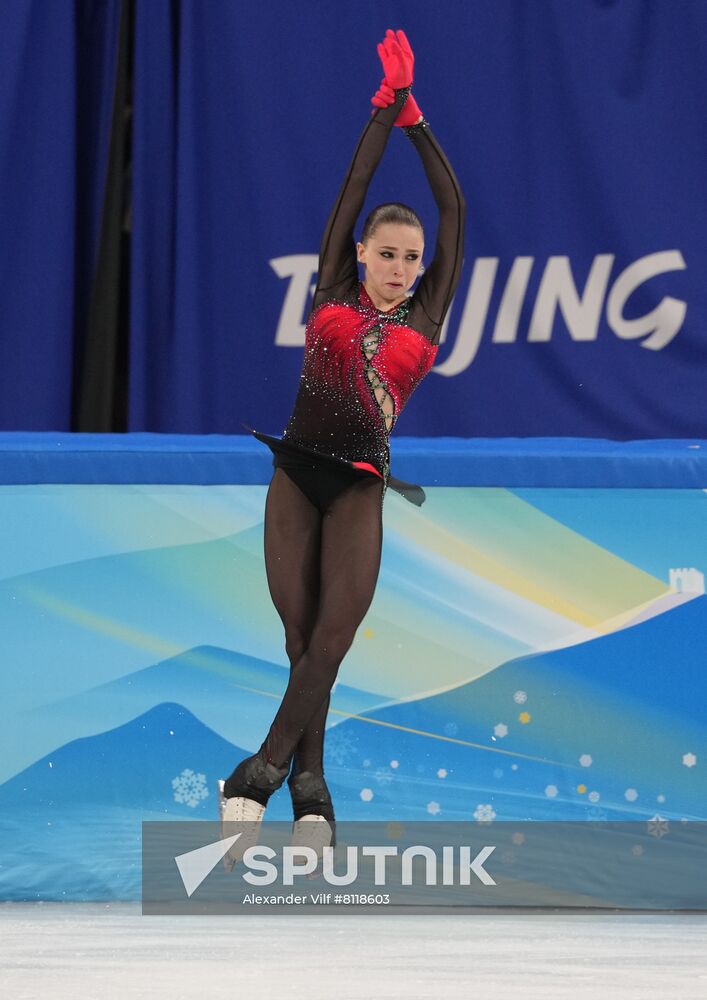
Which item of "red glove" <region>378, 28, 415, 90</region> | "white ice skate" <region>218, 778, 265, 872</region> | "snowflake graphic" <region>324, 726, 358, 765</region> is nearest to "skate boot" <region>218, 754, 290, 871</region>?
"white ice skate" <region>218, 778, 265, 872</region>

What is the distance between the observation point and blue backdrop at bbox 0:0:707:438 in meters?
5.71

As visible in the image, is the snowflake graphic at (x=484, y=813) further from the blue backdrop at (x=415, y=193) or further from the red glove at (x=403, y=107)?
the blue backdrop at (x=415, y=193)

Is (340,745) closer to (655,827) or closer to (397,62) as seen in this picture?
(655,827)

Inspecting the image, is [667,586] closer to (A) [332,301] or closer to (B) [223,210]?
(A) [332,301]

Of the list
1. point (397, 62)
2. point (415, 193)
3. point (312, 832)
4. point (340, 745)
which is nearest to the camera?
point (397, 62)

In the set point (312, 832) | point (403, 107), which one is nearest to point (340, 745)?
point (312, 832)

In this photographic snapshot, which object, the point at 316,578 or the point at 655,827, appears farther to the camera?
the point at 655,827

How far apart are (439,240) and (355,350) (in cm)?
29

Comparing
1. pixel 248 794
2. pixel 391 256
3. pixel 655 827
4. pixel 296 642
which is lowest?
pixel 655 827

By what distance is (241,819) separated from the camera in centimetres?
318

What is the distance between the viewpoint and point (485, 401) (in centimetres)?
583

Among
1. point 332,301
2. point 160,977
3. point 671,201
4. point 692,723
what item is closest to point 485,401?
point 671,201

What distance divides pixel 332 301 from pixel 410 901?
66.8 inches

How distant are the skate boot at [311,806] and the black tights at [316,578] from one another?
0.15m
